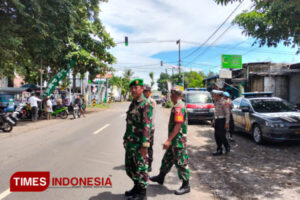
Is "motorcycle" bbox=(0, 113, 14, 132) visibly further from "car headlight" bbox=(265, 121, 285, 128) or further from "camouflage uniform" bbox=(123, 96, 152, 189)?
"car headlight" bbox=(265, 121, 285, 128)

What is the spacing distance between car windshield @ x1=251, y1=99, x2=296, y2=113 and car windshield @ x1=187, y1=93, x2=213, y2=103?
4.96 meters

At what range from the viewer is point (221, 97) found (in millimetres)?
5859

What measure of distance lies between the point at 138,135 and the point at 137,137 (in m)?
0.03

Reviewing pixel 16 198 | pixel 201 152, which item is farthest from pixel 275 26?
pixel 16 198

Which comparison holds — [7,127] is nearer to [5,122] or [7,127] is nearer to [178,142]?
[5,122]

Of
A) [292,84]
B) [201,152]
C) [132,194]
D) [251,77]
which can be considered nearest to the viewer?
[132,194]

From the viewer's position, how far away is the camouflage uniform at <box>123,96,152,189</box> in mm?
3098

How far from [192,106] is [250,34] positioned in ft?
18.7

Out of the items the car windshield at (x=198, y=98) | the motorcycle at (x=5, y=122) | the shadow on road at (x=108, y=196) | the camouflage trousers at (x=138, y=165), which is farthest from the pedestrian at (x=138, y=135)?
the car windshield at (x=198, y=98)

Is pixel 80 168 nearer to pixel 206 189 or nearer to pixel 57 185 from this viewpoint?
pixel 57 185

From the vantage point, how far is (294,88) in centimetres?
1717

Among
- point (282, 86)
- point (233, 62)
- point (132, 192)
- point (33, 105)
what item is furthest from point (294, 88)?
point (33, 105)

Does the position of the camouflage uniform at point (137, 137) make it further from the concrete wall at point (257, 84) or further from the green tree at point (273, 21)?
the concrete wall at point (257, 84)

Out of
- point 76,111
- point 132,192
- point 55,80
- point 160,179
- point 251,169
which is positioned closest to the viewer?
point 132,192
